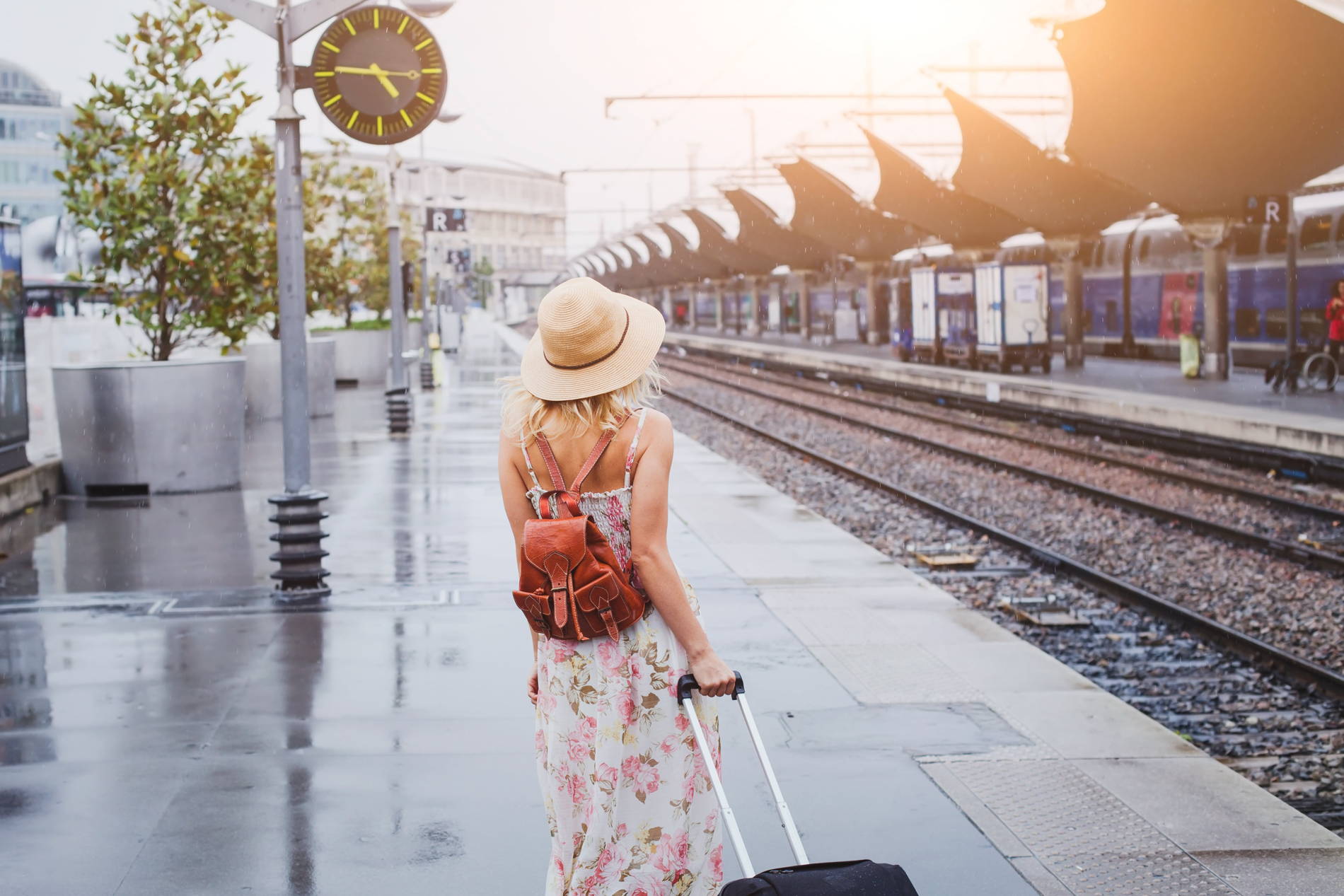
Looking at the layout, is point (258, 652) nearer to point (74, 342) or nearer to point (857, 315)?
point (74, 342)

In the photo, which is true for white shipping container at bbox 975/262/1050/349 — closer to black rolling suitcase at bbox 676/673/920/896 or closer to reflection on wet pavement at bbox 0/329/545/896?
reflection on wet pavement at bbox 0/329/545/896

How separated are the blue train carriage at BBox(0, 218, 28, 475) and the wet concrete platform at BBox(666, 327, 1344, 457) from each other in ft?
45.1

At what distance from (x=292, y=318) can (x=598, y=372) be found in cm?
592

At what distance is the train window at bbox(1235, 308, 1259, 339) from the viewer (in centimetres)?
3073

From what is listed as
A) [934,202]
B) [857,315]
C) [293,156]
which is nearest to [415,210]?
[857,315]

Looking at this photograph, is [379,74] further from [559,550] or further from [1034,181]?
[1034,181]

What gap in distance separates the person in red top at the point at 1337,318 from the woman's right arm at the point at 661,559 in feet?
78.2

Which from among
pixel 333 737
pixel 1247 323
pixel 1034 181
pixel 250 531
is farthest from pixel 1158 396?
pixel 333 737

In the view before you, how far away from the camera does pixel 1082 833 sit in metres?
4.81

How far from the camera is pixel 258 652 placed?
728 centimetres

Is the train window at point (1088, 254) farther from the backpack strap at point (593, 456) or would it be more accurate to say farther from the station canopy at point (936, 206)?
the backpack strap at point (593, 456)

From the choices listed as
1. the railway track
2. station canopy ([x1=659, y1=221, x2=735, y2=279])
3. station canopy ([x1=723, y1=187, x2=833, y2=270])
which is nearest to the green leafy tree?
the railway track

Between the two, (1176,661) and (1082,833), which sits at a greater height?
(1082,833)

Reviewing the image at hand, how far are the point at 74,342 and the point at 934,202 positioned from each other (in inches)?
1198
